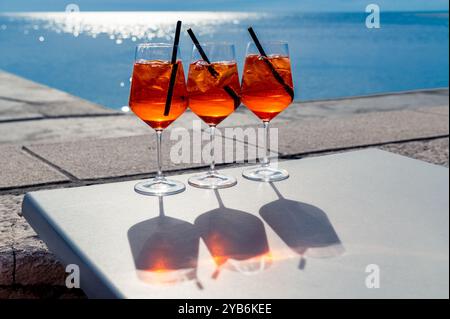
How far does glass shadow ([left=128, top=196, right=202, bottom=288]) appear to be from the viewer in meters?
0.89

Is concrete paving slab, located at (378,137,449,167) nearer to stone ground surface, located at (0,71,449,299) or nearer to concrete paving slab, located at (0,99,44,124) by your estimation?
stone ground surface, located at (0,71,449,299)

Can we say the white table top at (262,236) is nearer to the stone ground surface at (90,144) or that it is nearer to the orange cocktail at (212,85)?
the orange cocktail at (212,85)

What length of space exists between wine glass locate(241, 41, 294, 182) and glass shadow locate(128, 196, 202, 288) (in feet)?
1.27

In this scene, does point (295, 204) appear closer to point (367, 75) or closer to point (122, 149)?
point (122, 149)

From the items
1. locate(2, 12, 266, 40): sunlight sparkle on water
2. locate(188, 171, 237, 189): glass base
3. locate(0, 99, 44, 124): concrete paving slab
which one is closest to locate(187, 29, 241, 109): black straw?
locate(188, 171, 237, 189): glass base

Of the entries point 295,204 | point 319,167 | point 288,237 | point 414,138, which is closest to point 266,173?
point 319,167

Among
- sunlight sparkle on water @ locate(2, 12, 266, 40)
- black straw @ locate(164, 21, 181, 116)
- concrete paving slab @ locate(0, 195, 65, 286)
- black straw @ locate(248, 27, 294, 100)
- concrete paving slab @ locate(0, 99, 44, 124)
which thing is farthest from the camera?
sunlight sparkle on water @ locate(2, 12, 266, 40)

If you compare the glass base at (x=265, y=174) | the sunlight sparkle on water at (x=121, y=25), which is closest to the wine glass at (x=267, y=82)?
the glass base at (x=265, y=174)

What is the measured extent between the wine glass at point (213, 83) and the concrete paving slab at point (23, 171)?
132 cm

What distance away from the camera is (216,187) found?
137 cm

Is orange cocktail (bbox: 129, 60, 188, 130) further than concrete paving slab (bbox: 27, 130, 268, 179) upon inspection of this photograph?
No

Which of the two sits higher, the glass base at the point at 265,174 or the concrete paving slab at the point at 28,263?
the glass base at the point at 265,174

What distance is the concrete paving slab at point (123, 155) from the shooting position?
2746 millimetres

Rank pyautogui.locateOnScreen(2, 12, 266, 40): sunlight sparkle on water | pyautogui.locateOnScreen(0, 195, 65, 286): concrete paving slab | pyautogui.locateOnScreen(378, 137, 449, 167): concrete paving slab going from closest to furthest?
1. pyautogui.locateOnScreen(0, 195, 65, 286): concrete paving slab
2. pyautogui.locateOnScreen(378, 137, 449, 167): concrete paving slab
3. pyautogui.locateOnScreen(2, 12, 266, 40): sunlight sparkle on water
